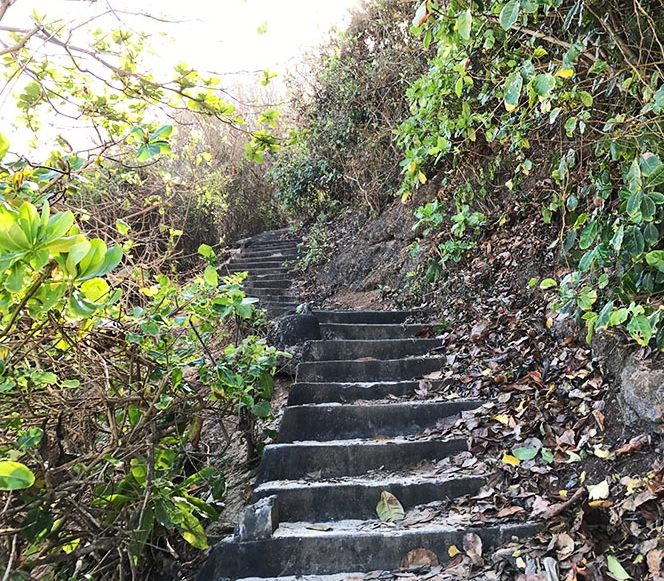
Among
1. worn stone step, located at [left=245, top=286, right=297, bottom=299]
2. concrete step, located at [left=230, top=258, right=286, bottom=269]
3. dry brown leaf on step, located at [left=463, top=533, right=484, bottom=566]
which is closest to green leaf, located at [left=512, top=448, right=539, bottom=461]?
dry brown leaf on step, located at [left=463, top=533, right=484, bottom=566]

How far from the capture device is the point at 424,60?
249 inches

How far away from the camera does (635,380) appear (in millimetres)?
2170

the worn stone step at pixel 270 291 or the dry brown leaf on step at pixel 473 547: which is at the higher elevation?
the worn stone step at pixel 270 291

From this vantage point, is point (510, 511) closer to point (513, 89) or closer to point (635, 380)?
point (635, 380)

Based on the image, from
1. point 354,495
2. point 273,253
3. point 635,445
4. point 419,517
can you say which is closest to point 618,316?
point 635,445

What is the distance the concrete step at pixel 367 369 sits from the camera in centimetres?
359

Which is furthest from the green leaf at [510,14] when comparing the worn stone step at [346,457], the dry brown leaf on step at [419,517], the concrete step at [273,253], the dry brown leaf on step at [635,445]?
the concrete step at [273,253]

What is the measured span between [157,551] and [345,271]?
16.2 ft

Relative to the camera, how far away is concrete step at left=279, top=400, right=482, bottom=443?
3021mm

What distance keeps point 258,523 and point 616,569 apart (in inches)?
57.2

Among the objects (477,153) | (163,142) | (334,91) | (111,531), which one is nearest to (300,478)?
(111,531)

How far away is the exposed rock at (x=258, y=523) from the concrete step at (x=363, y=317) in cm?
227

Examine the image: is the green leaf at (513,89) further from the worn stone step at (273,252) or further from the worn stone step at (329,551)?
the worn stone step at (273,252)

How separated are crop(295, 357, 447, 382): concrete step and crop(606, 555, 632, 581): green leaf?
6.11 feet
